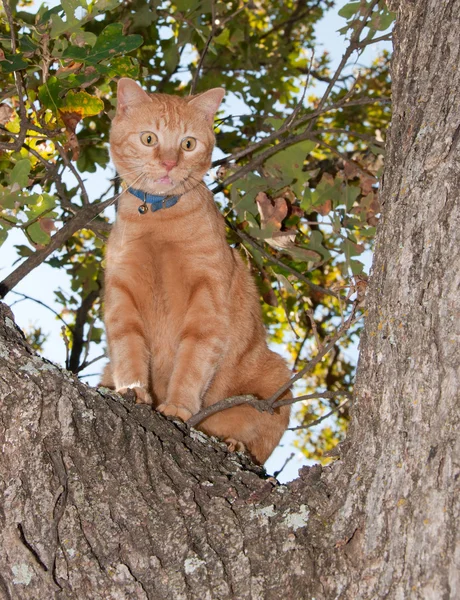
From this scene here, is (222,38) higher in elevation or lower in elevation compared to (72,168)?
higher

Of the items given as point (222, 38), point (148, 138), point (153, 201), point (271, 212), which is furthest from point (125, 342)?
point (222, 38)

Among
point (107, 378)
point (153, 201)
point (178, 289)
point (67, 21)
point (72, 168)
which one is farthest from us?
point (107, 378)

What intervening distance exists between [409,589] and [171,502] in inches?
26.4

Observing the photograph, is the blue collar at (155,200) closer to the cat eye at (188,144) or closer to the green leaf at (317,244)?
the cat eye at (188,144)

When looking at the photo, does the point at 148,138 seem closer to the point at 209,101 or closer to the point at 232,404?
the point at 209,101

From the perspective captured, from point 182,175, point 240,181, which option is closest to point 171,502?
point 182,175

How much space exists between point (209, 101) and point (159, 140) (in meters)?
0.41

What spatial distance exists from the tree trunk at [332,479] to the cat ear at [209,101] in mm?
1808

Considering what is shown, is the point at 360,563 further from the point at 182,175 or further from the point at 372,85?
the point at 372,85

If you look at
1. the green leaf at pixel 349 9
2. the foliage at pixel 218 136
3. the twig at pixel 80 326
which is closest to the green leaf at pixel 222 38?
the foliage at pixel 218 136

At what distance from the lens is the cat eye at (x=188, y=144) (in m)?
3.57

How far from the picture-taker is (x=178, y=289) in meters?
3.25

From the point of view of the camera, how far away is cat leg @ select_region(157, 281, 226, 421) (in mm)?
3023

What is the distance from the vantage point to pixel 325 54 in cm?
686
